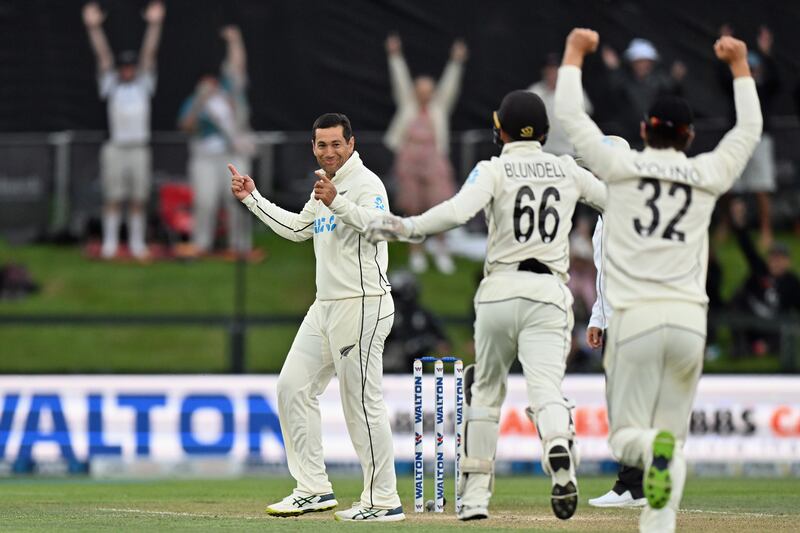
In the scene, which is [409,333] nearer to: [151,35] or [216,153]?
[216,153]

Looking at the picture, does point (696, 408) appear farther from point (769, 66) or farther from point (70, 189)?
point (70, 189)

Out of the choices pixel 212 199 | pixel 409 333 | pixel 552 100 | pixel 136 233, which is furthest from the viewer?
pixel 136 233

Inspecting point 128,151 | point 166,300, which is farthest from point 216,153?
point 166,300

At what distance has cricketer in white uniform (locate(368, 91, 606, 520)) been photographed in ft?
28.8

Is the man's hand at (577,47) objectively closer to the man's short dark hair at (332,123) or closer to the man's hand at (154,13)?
the man's short dark hair at (332,123)

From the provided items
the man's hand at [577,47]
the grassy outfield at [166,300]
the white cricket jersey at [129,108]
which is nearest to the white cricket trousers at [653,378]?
the man's hand at [577,47]

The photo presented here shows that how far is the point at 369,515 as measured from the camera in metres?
9.71

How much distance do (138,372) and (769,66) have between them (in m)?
8.17

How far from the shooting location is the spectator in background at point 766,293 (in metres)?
18.5

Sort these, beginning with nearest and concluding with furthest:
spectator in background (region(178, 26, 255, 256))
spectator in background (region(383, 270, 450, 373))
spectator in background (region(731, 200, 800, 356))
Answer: spectator in background (region(383, 270, 450, 373)), spectator in background (region(731, 200, 800, 356)), spectator in background (region(178, 26, 255, 256))

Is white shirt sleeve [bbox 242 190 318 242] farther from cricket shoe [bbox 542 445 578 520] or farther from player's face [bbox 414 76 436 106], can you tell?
player's face [bbox 414 76 436 106]

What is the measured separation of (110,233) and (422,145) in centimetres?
410

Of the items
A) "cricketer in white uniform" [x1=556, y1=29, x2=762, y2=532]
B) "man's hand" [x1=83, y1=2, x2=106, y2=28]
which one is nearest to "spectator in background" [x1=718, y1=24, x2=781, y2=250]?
"man's hand" [x1=83, y1=2, x2=106, y2=28]

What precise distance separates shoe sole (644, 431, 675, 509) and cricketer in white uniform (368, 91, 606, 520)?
0.84 meters
